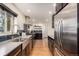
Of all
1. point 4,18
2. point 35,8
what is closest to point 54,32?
point 4,18

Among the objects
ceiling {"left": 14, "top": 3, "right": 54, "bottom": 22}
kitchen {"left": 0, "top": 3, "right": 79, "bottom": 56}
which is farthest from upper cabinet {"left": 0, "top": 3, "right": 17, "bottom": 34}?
ceiling {"left": 14, "top": 3, "right": 54, "bottom": 22}

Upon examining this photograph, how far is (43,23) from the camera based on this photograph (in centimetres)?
1380

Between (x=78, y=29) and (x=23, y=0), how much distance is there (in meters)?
0.68

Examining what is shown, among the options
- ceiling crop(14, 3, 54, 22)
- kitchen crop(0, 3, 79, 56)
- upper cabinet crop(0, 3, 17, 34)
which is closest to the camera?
kitchen crop(0, 3, 79, 56)

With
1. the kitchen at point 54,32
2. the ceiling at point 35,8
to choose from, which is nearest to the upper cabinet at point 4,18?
the kitchen at point 54,32

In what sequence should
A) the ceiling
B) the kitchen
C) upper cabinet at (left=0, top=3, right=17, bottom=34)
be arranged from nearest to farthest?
the kitchen → upper cabinet at (left=0, top=3, right=17, bottom=34) → the ceiling

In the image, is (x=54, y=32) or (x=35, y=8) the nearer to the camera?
(x=54, y=32)

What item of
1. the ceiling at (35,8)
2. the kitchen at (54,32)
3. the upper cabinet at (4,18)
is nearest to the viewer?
the kitchen at (54,32)

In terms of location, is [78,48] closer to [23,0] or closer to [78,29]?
[78,29]

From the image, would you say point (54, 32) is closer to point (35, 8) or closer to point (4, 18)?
point (4, 18)

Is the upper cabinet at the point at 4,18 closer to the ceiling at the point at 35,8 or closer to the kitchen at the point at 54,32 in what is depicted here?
the kitchen at the point at 54,32

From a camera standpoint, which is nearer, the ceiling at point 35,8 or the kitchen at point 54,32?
the kitchen at point 54,32

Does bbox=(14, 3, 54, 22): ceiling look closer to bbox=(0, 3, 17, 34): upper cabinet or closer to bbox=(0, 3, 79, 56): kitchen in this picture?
bbox=(0, 3, 79, 56): kitchen

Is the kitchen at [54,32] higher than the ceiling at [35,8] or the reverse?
the reverse
